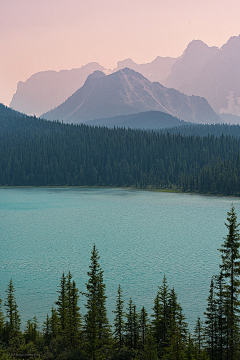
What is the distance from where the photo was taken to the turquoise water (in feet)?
151

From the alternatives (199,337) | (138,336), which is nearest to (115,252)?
(138,336)

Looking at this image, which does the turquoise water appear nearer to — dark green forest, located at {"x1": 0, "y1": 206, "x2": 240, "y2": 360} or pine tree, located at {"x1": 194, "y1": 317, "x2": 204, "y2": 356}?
pine tree, located at {"x1": 194, "y1": 317, "x2": 204, "y2": 356}

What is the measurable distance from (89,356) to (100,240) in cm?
5180

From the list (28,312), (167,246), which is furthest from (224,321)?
(167,246)

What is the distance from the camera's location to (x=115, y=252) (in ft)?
221

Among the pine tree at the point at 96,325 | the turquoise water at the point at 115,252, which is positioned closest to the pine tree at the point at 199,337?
the turquoise water at the point at 115,252

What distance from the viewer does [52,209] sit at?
13562 cm

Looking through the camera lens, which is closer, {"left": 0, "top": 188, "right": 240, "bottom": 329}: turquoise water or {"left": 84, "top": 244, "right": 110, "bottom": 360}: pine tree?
{"left": 84, "top": 244, "right": 110, "bottom": 360}: pine tree

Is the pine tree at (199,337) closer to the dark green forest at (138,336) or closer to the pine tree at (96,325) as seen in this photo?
the dark green forest at (138,336)

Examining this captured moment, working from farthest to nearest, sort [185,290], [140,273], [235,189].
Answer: [235,189] < [140,273] < [185,290]

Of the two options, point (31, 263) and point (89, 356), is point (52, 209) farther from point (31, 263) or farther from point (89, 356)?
point (89, 356)

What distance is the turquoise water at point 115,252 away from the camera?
45.9 meters

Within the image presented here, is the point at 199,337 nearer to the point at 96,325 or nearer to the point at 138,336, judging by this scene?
the point at 138,336

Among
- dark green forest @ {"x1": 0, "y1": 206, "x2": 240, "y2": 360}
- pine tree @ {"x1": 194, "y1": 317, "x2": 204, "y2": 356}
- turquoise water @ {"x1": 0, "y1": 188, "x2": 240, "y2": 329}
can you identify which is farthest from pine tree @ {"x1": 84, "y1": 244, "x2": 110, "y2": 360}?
turquoise water @ {"x1": 0, "y1": 188, "x2": 240, "y2": 329}
